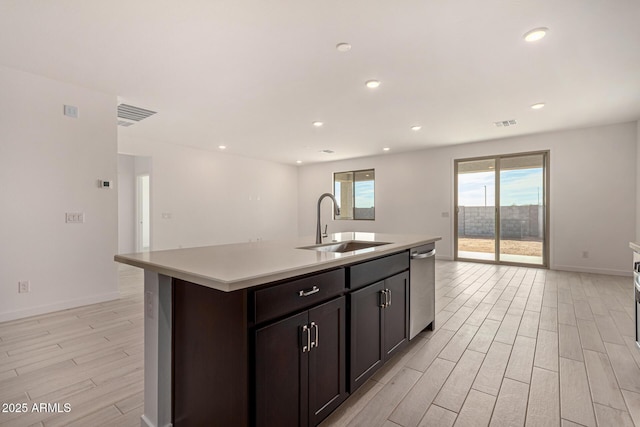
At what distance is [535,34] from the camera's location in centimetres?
245

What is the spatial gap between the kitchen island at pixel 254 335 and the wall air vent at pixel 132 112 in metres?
3.47

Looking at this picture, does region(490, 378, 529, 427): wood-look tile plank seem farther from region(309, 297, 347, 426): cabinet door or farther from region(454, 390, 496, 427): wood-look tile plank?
region(309, 297, 347, 426): cabinet door

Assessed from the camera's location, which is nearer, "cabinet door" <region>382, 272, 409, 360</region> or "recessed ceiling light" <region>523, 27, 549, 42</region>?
"cabinet door" <region>382, 272, 409, 360</region>

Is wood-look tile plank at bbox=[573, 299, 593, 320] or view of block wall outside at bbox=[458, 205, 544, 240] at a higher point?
view of block wall outside at bbox=[458, 205, 544, 240]

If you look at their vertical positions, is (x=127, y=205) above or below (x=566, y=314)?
above

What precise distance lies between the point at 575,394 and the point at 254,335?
2.01m

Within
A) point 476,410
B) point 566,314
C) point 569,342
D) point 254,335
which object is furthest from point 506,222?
point 254,335

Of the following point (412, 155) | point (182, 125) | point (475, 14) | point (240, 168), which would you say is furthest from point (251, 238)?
point (475, 14)

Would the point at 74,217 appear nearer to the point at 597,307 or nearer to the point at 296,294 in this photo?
the point at 296,294

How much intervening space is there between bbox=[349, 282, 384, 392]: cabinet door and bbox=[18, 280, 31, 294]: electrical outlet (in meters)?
3.61

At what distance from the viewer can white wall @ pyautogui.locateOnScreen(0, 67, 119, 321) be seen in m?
3.10

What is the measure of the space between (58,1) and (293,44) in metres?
1.68

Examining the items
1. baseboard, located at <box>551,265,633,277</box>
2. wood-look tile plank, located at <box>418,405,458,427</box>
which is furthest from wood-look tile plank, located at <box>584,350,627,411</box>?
baseboard, located at <box>551,265,633,277</box>

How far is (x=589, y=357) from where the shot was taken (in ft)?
7.50
